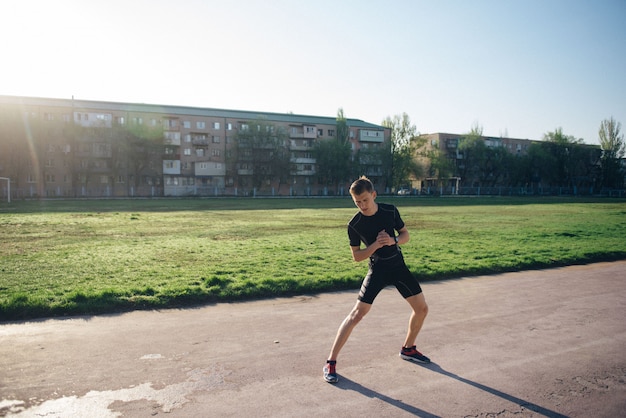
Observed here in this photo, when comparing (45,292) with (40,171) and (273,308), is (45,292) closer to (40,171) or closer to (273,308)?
(273,308)

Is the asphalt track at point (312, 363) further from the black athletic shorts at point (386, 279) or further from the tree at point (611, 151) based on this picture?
the tree at point (611, 151)

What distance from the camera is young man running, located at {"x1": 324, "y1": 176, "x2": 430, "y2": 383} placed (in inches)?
176

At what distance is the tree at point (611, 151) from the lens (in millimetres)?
99812

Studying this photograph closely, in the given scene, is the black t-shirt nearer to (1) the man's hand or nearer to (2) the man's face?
(2) the man's face

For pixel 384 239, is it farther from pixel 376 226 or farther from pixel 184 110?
pixel 184 110

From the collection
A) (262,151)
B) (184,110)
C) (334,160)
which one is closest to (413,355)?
(262,151)

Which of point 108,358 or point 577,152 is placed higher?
point 577,152

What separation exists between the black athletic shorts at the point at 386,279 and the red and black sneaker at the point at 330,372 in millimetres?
720

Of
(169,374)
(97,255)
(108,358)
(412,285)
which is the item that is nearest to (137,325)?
(108,358)

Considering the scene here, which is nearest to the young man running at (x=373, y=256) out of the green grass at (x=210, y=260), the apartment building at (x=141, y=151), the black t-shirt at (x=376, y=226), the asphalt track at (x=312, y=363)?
the black t-shirt at (x=376, y=226)

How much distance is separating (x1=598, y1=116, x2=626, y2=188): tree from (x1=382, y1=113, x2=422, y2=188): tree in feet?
159

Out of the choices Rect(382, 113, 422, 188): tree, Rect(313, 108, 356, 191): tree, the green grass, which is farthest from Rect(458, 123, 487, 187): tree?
the green grass

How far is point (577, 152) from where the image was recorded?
102 m

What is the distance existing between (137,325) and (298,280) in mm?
3350
